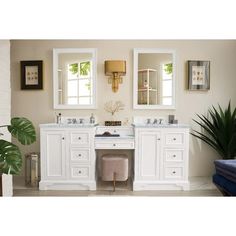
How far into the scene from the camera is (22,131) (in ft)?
6.77

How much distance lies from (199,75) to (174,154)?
57.4 inches

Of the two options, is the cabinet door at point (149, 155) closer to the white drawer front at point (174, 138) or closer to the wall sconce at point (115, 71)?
the white drawer front at point (174, 138)

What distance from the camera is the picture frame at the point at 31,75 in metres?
4.00

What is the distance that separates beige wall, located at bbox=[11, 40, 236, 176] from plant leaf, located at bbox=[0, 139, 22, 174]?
218 cm

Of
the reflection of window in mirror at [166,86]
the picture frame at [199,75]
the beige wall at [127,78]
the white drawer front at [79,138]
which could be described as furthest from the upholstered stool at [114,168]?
the picture frame at [199,75]

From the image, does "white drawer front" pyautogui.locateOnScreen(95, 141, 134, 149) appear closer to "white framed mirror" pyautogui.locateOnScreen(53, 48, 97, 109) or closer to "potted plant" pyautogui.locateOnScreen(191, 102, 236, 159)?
"white framed mirror" pyautogui.locateOnScreen(53, 48, 97, 109)

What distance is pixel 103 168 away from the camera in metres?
3.43

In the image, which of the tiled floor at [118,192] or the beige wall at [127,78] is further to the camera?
the beige wall at [127,78]

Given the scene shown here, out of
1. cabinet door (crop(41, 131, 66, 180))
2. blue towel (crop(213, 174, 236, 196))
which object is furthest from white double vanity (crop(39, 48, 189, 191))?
blue towel (crop(213, 174, 236, 196))

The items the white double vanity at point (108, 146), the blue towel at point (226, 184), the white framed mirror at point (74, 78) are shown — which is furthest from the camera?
the white framed mirror at point (74, 78)

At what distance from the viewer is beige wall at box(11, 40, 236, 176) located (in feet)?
13.2

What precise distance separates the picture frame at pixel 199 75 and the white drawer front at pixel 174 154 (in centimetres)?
118

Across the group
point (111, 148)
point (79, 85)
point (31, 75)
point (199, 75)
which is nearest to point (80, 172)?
point (111, 148)
